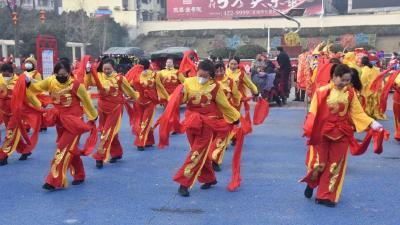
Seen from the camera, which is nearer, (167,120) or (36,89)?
(167,120)

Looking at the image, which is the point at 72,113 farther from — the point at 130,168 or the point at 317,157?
the point at 317,157

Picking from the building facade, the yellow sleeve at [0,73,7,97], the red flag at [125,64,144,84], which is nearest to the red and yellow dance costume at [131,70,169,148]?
the red flag at [125,64,144,84]

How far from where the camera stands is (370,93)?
32.0ft

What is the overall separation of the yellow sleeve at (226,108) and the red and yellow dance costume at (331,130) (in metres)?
0.96

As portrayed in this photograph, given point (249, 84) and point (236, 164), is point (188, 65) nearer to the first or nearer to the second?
point (249, 84)

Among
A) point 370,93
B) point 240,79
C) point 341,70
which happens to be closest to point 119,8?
point 370,93

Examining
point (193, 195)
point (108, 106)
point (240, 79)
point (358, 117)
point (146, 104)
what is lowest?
point (193, 195)

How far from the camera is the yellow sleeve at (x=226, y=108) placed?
17.9 feet

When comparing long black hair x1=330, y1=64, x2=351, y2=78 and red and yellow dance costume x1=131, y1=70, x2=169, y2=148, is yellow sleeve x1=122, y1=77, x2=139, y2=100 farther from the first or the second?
long black hair x1=330, y1=64, x2=351, y2=78

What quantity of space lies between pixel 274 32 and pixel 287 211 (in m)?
36.2

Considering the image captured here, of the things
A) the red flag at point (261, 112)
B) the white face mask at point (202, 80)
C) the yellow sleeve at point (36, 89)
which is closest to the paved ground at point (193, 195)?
the red flag at point (261, 112)

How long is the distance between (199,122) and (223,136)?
0.95 metres

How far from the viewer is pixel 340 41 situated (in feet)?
121

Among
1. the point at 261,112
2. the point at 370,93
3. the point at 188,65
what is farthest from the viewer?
the point at 370,93
